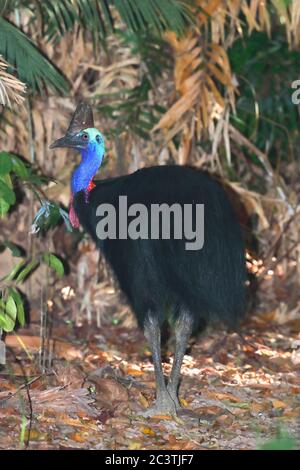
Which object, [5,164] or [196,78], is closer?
[5,164]

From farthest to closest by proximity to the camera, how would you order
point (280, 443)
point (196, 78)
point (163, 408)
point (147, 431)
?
point (196, 78)
point (163, 408)
point (147, 431)
point (280, 443)

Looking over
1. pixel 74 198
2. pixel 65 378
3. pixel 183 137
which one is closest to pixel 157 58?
pixel 183 137

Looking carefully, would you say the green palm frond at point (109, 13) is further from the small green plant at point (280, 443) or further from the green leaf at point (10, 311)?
the small green plant at point (280, 443)

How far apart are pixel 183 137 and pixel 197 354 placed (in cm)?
117

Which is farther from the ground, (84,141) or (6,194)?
(84,141)

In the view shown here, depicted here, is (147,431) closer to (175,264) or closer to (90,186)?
(175,264)

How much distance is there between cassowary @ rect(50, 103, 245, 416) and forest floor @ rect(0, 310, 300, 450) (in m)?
0.20

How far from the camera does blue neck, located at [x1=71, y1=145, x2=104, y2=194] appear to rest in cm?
389

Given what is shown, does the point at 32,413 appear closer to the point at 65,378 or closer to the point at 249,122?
the point at 65,378

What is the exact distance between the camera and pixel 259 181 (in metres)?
5.76

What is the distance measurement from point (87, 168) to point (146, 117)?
1.29 m

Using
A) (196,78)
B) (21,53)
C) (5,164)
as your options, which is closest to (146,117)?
(196,78)

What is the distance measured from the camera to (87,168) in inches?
153

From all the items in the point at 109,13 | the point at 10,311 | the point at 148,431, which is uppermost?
the point at 109,13
